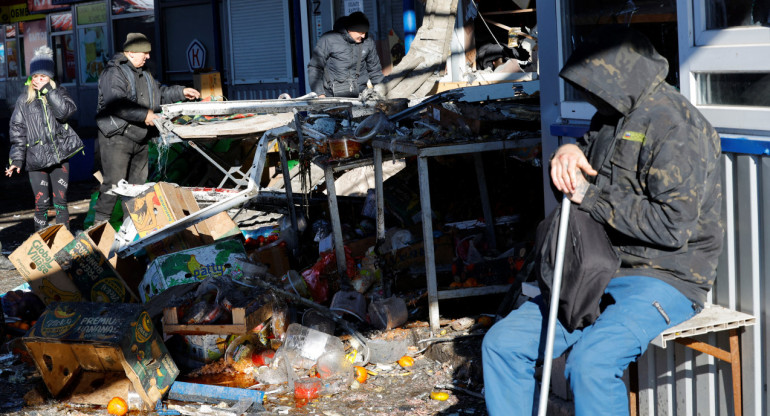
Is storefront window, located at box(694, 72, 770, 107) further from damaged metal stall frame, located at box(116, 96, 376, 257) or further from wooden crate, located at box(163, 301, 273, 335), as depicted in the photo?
damaged metal stall frame, located at box(116, 96, 376, 257)

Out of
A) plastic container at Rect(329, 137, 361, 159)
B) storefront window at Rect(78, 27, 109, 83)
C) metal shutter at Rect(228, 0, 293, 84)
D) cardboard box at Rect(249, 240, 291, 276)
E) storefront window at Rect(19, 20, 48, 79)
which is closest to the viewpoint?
plastic container at Rect(329, 137, 361, 159)

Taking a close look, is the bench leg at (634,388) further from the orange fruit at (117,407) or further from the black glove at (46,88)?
the black glove at (46,88)

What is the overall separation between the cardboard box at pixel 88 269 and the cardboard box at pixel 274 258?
3.50 feet

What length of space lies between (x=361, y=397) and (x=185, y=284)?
5.88 feet

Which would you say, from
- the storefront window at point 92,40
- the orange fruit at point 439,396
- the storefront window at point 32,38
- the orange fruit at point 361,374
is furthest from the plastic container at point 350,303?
the storefront window at point 32,38

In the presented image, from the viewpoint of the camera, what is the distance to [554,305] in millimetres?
3004

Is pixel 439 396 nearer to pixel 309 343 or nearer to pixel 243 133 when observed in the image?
pixel 309 343

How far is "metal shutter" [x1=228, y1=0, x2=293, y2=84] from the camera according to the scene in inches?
649

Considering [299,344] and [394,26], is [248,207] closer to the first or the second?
[299,344]

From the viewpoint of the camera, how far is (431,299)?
5.33 m

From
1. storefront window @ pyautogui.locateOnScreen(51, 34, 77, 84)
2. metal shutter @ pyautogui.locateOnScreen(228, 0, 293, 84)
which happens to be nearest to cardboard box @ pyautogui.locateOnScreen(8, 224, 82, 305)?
metal shutter @ pyautogui.locateOnScreen(228, 0, 293, 84)

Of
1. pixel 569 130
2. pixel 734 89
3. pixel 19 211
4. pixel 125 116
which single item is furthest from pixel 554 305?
pixel 19 211

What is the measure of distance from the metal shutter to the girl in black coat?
26.9 feet

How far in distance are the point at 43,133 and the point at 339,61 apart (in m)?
3.25
